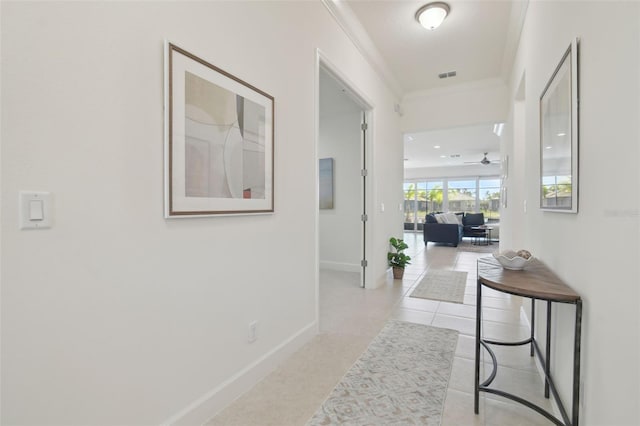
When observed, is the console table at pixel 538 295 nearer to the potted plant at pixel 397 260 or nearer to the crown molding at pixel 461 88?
the potted plant at pixel 397 260

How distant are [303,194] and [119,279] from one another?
144 cm

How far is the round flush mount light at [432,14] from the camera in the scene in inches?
112

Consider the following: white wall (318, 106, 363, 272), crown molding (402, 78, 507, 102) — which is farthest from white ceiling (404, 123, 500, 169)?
white wall (318, 106, 363, 272)

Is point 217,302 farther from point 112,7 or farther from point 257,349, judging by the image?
point 112,7

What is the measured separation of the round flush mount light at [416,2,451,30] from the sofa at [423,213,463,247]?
6.26 m

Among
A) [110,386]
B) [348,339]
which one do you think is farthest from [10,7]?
[348,339]

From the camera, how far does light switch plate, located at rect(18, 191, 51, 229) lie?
94cm

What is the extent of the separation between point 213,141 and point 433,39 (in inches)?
121

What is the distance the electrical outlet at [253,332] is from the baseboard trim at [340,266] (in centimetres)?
328

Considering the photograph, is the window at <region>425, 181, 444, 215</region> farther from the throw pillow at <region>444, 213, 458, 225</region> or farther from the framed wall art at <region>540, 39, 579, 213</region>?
the framed wall art at <region>540, 39, 579, 213</region>

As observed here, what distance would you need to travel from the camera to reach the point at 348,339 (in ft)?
8.34

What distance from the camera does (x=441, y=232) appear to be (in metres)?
8.46

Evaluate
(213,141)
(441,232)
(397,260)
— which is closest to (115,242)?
(213,141)

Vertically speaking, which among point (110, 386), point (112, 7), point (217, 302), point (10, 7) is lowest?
point (110, 386)
